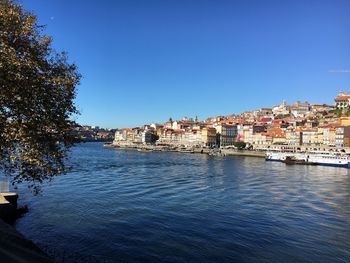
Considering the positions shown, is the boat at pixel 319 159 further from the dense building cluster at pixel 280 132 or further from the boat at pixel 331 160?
the dense building cluster at pixel 280 132

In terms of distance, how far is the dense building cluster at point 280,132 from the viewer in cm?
10875

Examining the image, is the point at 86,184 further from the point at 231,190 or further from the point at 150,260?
the point at 150,260

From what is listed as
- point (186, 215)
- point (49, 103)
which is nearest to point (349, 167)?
point (186, 215)

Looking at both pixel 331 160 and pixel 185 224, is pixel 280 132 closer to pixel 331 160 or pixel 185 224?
pixel 331 160

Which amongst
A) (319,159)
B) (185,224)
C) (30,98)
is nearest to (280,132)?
(319,159)

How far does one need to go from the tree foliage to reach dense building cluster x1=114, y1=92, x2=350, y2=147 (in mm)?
96207

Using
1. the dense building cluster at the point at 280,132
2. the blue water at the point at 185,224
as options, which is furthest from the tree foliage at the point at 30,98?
the dense building cluster at the point at 280,132

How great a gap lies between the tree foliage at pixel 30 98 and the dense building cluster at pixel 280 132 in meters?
96.2

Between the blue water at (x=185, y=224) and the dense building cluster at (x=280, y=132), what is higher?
the dense building cluster at (x=280, y=132)

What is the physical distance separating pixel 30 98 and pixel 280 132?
12363cm

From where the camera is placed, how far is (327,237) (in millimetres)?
18328

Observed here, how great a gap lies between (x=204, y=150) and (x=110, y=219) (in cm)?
10817

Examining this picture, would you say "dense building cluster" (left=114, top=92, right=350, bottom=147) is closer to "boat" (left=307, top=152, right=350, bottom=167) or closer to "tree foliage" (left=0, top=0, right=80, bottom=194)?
"boat" (left=307, top=152, right=350, bottom=167)

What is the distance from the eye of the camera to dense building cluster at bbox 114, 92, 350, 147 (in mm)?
108750
